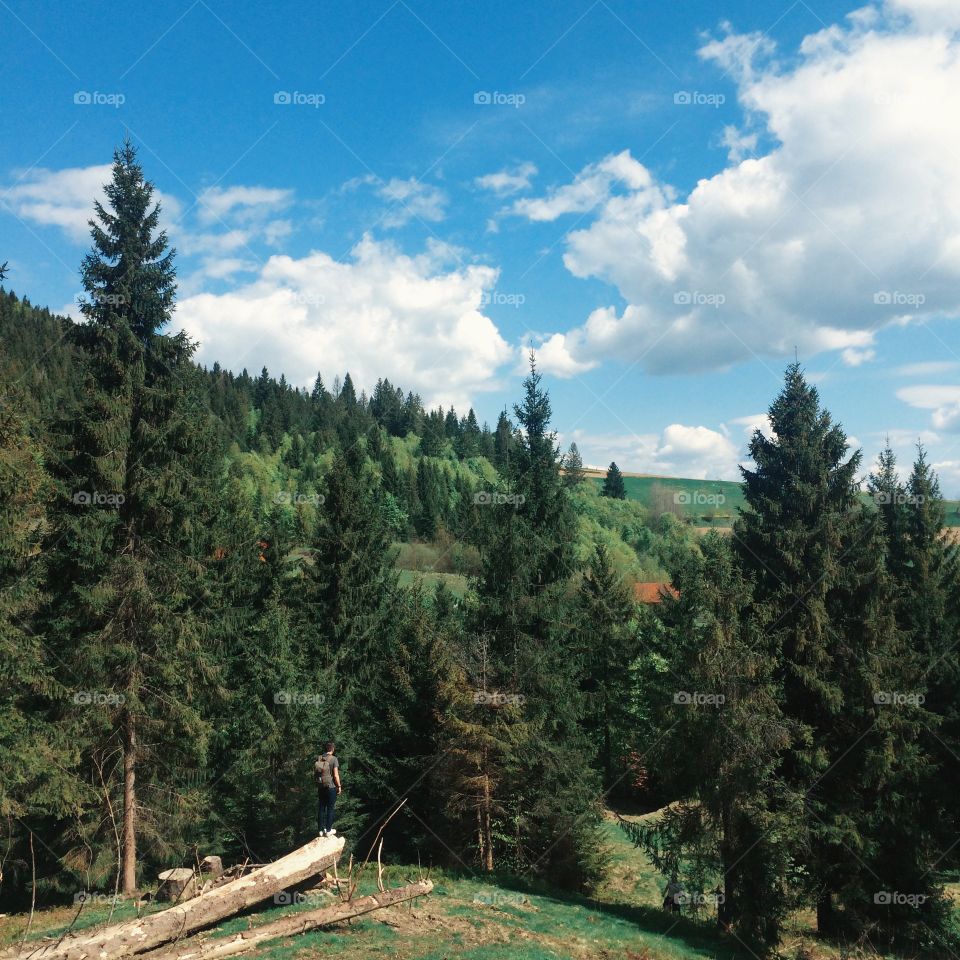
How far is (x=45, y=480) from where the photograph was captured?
67.9 ft

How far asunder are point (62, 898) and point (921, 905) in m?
27.7

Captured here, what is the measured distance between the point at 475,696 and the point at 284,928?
9991 millimetres

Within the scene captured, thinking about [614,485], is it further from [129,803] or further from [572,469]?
[129,803]

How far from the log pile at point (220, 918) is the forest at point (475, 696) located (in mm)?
4543

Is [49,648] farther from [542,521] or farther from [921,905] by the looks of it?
[921,905]

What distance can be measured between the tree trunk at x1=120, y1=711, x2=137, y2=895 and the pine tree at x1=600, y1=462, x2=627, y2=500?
147426mm

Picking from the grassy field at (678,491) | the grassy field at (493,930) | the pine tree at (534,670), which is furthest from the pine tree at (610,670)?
the grassy field at (678,491)

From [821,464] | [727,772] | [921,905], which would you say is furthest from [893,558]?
[727,772]

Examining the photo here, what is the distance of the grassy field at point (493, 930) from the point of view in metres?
13.3

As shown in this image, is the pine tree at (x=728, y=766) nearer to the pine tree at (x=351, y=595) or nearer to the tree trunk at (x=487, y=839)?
the tree trunk at (x=487, y=839)

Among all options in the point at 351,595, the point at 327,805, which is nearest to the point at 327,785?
the point at 327,805

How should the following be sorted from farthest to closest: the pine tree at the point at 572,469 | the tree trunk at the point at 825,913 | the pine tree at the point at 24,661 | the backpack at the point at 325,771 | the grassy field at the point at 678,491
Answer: the grassy field at the point at 678,491
the pine tree at the point at 572,469
the tree trunk at the point at 825,913
the pine tree at the point at 24,661
the backpack at the point at 325,771

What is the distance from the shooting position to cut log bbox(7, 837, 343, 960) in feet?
36.7

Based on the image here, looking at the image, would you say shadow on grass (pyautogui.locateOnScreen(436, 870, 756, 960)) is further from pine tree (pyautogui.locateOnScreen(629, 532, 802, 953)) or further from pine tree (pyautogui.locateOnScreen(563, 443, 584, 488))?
pine tree (pyautogui.locateOnScreen(563, 443, 584, 488))
